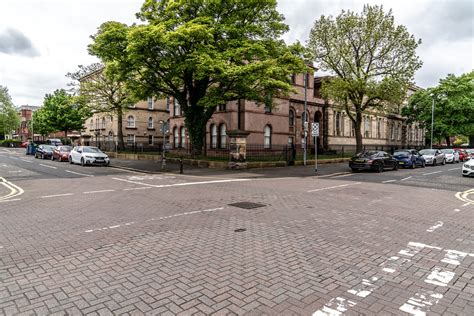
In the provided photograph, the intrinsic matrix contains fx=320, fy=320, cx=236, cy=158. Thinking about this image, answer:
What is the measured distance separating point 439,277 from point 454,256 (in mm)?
1193

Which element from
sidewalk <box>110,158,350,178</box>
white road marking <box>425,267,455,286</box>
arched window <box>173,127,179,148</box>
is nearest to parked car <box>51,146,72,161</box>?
sidewalk <box>110,158,350,178</box>

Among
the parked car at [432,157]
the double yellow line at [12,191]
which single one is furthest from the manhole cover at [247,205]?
the parked car at [432,157]

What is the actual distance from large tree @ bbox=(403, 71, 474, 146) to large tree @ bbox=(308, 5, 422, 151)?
24.0 m

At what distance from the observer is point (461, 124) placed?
162 feet

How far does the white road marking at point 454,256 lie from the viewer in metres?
5.10

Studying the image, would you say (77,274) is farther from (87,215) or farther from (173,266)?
(87,215)

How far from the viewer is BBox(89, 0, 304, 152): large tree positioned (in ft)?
65.7

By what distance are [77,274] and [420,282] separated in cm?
466

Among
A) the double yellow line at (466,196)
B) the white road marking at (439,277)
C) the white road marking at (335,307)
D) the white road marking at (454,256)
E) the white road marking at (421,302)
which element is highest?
the white road marking at (335,307)

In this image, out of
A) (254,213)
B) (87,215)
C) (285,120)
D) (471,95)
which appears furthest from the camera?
(471,95)

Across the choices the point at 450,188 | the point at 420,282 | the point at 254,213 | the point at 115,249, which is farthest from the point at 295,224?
the point at 450,188

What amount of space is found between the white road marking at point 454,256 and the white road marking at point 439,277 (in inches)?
20.5

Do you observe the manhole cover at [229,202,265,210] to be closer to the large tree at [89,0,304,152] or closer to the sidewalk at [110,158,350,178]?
the sidewalk at [110,158,350,178]

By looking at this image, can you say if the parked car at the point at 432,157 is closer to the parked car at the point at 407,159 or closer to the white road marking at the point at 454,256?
the parked car at the point at 407,159
